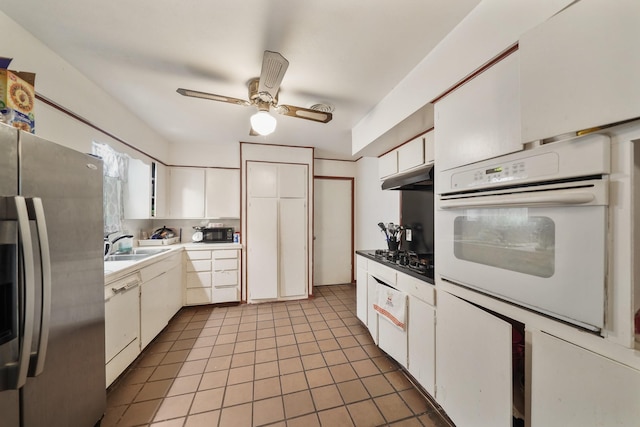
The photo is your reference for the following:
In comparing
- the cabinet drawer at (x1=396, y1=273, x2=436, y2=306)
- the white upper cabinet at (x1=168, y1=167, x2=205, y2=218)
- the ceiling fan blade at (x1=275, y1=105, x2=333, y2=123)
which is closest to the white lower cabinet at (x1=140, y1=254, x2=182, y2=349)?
the white upper cabinet at (x1=168, y1=167, x2=205, y2=218)

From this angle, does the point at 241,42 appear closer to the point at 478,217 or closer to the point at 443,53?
the point at 443,53

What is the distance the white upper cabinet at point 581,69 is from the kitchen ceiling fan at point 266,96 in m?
1.20

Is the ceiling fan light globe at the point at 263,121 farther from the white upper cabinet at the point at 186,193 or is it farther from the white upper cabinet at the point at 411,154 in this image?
the white upper cabinet at the point at 186,193

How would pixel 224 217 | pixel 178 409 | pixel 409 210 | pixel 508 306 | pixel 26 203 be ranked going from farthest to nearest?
pixel 224 217
pixel 409 210
pixel 178 409
pixel 508 306
pixel 26 203

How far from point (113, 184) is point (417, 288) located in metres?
3.29

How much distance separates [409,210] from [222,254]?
8.59 feet

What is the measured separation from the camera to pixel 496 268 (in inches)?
41.6

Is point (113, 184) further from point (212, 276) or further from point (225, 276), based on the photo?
point (225, 276)

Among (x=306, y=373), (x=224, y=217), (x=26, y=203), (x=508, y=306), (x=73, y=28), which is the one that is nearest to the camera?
(x=26, y=203)

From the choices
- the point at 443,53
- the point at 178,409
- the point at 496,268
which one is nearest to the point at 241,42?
the point at 443,53

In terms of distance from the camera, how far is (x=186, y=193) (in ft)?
11.1

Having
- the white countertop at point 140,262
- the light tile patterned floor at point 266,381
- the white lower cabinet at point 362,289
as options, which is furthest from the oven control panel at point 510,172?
the white countertop at point 140,262

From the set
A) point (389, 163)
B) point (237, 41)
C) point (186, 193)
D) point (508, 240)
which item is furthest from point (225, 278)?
point (508, 240)

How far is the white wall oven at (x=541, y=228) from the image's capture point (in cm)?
73
